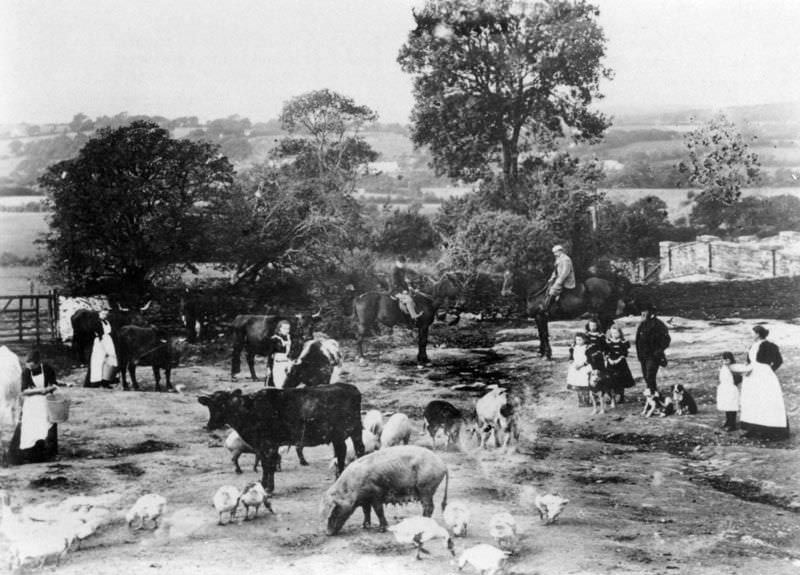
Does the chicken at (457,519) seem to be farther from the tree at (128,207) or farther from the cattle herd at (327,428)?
the tree at (128,207)

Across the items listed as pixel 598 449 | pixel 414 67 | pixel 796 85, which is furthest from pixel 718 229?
pixel 414 67

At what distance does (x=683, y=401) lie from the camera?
6113 millimetres

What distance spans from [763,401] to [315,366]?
334 cm

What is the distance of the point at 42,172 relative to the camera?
6203 mm

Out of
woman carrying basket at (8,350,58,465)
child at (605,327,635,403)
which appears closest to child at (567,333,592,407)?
child at (605,327,635,403)

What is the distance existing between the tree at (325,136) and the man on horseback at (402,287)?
0.80 m

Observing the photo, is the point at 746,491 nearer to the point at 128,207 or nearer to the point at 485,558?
the point at 485,558

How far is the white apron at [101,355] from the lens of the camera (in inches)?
249

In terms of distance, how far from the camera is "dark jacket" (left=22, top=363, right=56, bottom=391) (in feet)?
19.6

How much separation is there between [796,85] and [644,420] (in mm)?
2934

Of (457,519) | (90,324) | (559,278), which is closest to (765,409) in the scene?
(559,278)

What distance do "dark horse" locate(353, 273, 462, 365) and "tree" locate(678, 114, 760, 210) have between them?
219 cm

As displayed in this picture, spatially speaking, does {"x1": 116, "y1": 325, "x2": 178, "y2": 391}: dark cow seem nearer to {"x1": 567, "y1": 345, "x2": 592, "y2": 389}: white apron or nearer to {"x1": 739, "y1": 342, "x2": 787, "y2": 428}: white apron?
{"x1": 567, "y1": 345, "x2": 592, "y2": 389}: white apron

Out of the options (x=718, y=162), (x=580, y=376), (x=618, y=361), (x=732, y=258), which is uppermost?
(x=718, y=162)
